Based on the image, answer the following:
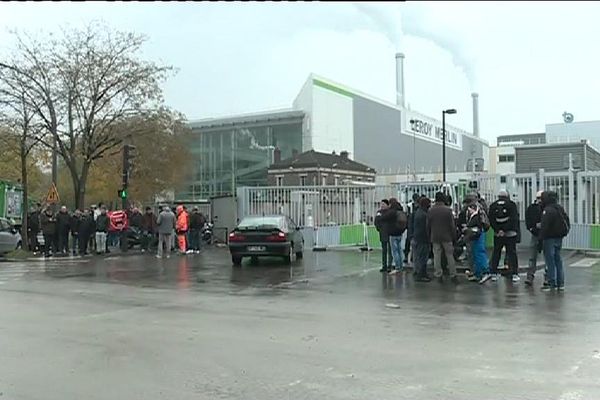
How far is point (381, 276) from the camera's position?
15586 mm

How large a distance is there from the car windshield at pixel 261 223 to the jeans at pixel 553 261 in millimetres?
7949

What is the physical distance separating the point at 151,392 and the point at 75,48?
2540 centimetres

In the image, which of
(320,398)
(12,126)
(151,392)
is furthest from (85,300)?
(12,126)

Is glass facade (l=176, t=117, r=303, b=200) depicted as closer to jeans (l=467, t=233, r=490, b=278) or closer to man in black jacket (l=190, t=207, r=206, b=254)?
Result: man in black jacket (l=190, t=207, r=206, b=254)

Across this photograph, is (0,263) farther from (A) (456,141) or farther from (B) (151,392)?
(A) (456,141)

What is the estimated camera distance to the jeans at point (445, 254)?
46.3 feet

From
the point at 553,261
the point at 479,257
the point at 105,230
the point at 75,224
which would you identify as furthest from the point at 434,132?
the point at 553,261

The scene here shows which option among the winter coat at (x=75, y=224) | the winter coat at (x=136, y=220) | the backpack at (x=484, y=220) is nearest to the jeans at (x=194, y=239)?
the winter coat at (x=136, y=220)

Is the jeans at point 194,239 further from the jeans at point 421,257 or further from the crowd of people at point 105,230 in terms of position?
the jeans at point 421,257

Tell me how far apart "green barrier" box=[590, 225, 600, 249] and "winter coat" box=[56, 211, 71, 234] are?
664 inches

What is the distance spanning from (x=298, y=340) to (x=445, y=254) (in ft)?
22.7

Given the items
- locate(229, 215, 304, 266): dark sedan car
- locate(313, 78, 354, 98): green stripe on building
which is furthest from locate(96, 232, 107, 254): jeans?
locate(313, 78, 354, 98): green stripe on building

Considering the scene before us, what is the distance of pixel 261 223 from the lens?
1900cm

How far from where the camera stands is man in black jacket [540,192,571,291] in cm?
1258
